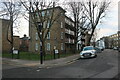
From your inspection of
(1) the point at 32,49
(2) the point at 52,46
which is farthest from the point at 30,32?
(2) the point at 52,46

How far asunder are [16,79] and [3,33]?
43688 mm

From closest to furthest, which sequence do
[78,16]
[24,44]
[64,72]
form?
1. [64,72]
2. [78,16]
3. [24,44]

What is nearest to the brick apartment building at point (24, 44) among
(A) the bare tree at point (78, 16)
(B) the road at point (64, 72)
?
(A) the bare tree at point (78, 16)

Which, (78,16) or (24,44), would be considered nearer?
(78,16)

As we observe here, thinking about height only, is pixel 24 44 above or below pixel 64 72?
above

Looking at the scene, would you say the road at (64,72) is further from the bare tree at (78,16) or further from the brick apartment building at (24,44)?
the brick apartment building at (24,44)

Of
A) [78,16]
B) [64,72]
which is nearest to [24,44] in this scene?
[78,16]

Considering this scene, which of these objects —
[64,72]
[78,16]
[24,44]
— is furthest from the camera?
[24,44]

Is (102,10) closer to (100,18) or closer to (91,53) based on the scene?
(100,18)

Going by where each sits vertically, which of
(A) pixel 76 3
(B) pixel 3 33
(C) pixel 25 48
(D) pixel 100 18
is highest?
(A) pixel 76 3

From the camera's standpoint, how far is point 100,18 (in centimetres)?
4081

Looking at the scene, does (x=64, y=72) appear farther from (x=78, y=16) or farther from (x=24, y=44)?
(x=24, y=44)

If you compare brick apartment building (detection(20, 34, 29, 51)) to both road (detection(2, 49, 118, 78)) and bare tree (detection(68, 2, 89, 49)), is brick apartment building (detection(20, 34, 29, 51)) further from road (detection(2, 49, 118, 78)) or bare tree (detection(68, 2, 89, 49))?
road (detection(2, 49, 118, 78))

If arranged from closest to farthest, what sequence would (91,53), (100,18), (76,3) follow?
(91,53), (76,3), (100,18)
